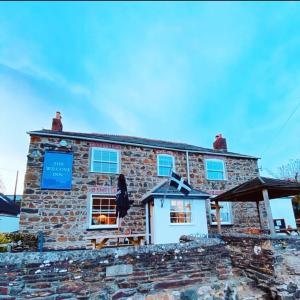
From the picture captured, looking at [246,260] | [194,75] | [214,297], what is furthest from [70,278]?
[194,75]

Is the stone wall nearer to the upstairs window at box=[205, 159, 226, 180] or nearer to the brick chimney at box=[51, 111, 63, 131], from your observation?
the upstairs window at box=[205, 159, 226, 180]

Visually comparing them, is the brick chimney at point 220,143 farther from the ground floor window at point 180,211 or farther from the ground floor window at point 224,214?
the ground floor window at point 180,211

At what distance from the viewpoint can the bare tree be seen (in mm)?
25081

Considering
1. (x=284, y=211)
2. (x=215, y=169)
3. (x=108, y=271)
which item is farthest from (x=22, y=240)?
(x=284, y=211)

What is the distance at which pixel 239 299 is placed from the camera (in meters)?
3.88

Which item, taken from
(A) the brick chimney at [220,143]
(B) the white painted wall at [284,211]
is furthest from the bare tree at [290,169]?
(A) the brick chimney at [220,143]

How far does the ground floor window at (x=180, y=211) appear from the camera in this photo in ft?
32.6

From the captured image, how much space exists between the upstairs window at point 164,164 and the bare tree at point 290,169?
64.2 feet

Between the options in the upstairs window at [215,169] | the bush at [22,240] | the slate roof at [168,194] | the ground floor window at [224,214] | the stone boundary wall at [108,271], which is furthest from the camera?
the upstairs window at [215,169]

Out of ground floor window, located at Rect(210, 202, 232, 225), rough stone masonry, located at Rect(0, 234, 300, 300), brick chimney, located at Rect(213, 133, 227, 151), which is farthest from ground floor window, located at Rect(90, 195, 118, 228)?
brick chimney, located at Rect(213, 133, 227, 151)

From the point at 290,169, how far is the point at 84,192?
26.9 m

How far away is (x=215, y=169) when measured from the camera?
13219 millimetres

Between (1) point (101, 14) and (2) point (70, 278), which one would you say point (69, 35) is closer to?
(1) point (101, 14)

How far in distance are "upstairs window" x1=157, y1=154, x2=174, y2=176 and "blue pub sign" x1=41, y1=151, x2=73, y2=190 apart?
15.9 feet
